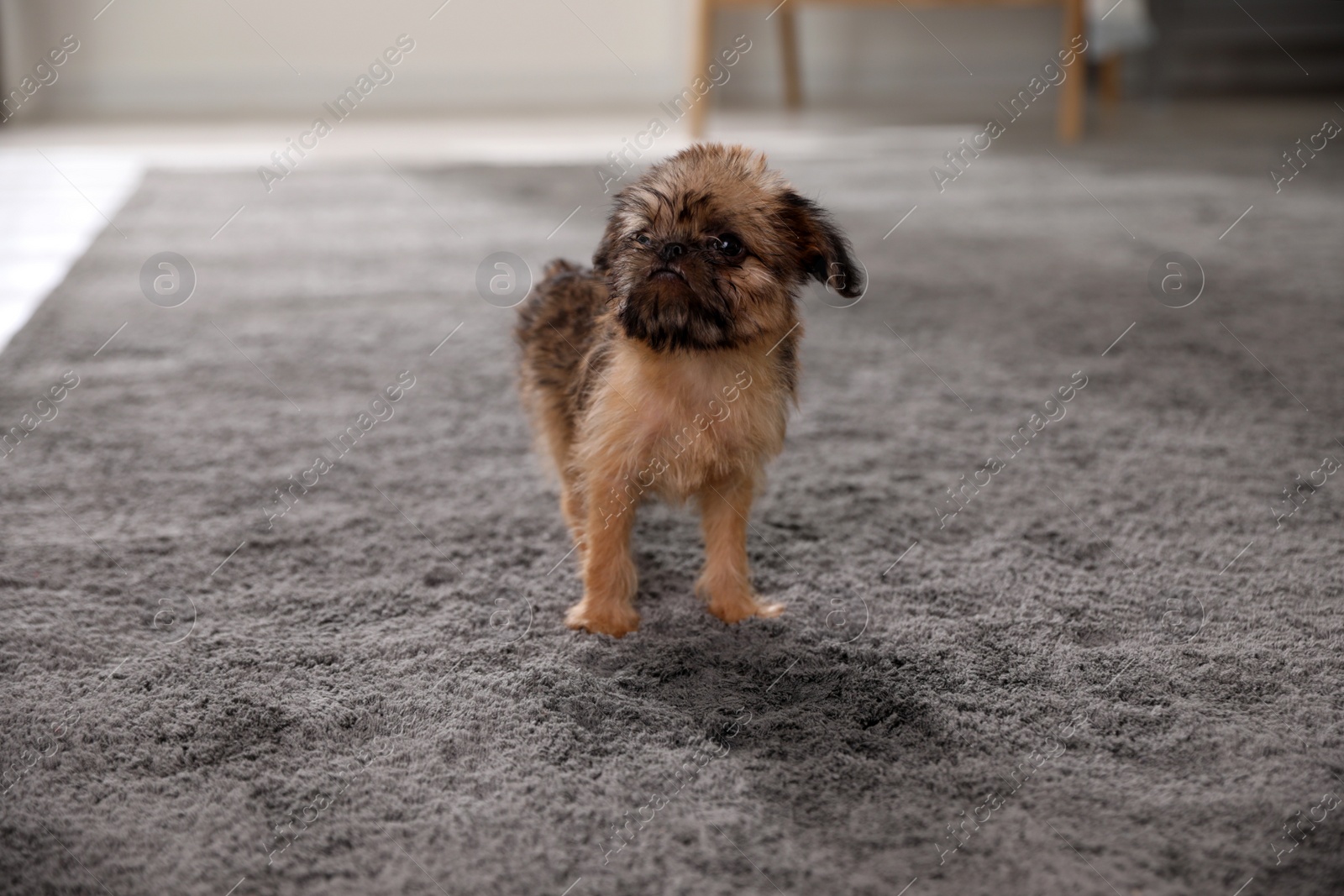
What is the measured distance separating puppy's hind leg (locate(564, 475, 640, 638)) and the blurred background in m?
3.71

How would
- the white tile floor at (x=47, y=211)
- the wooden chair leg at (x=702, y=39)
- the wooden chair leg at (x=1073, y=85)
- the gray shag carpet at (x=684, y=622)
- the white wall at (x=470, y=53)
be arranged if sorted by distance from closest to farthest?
the gray shag carpet at (x=684, y=622) < the white tile floor at (x=47, y=211) < the wooden chair leg at (x=702, y=39) < the wooden chair leg at (x=1073, y=85) < the white wall at (x=470, y=53)

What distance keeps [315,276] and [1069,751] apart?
9.33ft

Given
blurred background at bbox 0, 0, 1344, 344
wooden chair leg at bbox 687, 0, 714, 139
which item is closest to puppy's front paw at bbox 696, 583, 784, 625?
blurred background at bbox 0, 0, 1344, 344

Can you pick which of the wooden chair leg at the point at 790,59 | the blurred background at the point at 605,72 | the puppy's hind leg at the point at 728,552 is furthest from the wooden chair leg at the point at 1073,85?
the puppy's hind leg at the point at 728,552

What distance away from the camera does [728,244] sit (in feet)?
5.21

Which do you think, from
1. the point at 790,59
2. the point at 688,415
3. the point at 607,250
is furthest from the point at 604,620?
the point at 790,59

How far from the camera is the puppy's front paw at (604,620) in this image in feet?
5.97

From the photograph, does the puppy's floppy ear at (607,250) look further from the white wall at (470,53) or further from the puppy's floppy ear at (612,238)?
the white wall at (470,53)

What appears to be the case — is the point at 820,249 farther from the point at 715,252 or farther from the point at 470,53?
the point at 470,53

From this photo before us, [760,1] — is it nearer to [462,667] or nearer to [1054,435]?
[1054,435]

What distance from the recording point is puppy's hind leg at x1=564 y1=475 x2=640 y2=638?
1.82m

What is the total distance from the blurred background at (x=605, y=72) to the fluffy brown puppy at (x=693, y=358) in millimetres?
3686

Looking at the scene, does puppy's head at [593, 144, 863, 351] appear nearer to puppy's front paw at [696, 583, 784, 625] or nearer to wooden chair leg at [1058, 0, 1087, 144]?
puppy's front paw at [696, 583, 784, 625]

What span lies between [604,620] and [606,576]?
7 centimetres
